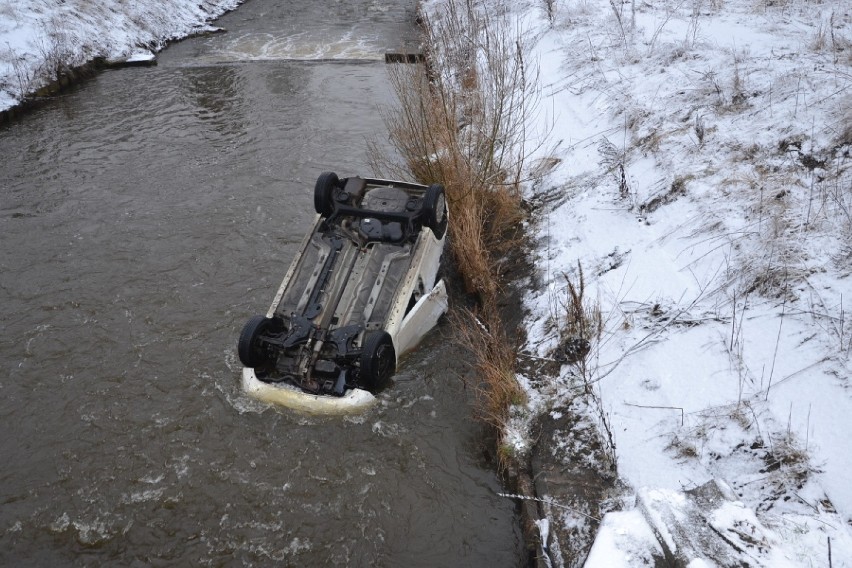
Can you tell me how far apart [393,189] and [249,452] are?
3.07 metres

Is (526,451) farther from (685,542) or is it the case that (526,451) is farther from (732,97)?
(732,97)

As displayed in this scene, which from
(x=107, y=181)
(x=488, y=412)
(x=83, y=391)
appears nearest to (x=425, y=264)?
(x=488, y=412)

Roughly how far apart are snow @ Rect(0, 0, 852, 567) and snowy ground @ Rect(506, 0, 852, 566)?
0.05 ft

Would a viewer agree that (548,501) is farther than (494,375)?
No

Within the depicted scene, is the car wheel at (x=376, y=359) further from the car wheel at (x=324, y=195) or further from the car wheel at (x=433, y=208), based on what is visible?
the car wheel at (x=324, y=195)

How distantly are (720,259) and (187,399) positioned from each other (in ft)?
16.1

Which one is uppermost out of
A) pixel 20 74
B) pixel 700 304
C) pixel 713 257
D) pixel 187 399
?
pixel 20 74

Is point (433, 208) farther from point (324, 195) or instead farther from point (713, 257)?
point (713, 257)

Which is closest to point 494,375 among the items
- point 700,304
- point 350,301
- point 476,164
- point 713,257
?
point 350,301

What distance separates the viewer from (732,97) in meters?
7.18

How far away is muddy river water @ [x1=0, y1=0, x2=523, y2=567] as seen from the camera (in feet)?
14.4

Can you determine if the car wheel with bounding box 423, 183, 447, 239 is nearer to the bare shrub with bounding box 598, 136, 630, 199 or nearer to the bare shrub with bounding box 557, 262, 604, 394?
the bare shrub with bounding box 557, 262, 604, 394

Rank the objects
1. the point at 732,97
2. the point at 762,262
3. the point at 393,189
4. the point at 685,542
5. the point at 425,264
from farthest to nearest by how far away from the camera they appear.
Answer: the point at 732,97 → the point at 393,189 → the point at 425,264 → the point at 762,262 → the point at 685,542

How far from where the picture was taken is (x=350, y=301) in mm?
5719
